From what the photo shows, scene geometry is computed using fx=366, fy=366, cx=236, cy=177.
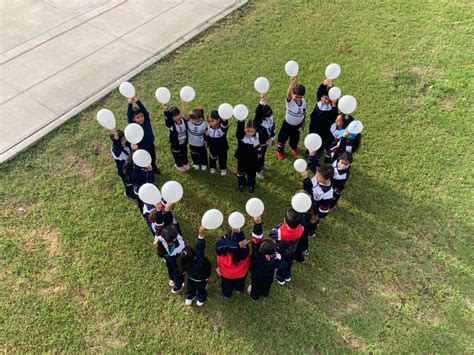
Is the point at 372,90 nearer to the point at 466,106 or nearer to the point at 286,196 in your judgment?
the point at 466,106

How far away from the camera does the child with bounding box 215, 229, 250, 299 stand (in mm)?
3832

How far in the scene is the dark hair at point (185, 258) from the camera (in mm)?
3797

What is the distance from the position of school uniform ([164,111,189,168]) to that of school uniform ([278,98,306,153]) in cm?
155

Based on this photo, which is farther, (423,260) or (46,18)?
(46,18)

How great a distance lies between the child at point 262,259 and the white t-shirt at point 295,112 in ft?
7.20

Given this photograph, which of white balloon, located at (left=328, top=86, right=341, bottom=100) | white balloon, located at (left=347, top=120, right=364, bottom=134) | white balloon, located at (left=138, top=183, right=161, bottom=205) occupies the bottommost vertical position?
white balloon, located at (left=138, top=183, right=161, bottom=205)

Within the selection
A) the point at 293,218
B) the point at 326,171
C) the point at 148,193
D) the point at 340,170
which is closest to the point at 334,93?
the point at 340,170

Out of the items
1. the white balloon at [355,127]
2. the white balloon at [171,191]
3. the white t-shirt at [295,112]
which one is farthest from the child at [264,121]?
the white balloon at [171,191]

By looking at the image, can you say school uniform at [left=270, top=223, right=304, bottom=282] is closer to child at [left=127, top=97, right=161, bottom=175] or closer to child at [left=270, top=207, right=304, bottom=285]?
child at [left=270, top=207, right=304, bottom=285]

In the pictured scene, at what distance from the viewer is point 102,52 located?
→ 7.68 metres

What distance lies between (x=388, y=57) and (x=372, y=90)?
48.5 inches

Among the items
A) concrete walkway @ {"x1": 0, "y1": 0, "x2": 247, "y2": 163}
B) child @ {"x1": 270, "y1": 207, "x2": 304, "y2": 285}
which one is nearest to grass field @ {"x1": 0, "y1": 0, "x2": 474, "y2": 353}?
concrete walkway @ {"x1": 0, "y1": 0, "x2": 247, "y2": 163}

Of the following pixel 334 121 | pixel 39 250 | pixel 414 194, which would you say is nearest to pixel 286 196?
pixel 334 121

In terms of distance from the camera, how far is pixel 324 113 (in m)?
5.46
